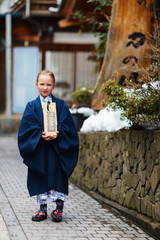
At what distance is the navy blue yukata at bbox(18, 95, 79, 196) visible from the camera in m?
5.19

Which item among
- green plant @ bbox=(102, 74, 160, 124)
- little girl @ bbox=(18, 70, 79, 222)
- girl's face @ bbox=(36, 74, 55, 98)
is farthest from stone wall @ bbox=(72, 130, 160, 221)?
girl's face @ bbox=(36, 74, 55, 98)

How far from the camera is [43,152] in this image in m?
5.25

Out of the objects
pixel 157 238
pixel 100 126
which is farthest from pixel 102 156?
pixel 157 238

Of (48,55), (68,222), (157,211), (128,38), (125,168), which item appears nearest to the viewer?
(157,211)

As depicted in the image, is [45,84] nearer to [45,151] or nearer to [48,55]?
[45,151]

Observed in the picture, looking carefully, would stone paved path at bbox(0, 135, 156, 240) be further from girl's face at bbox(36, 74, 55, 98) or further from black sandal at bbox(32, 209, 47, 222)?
girl's face at bbox(36, 74, 55, 98)

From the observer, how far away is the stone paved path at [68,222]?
191 inches

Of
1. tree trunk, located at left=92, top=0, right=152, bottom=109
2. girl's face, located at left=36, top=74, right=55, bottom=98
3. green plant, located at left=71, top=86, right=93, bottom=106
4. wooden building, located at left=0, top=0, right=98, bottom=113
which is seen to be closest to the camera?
girl's face, located at left=36, top=74, right=55, bottom=98

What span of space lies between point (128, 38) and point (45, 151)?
10.3ft

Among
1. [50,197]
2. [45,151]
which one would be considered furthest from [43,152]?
[50,197]

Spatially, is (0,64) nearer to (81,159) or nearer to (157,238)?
(81,159)

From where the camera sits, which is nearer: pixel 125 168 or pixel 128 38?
pixel 125 168

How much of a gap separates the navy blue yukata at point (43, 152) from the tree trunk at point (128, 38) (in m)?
2.33

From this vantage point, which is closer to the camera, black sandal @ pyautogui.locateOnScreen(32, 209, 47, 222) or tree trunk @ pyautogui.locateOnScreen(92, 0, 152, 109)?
black sandal @ pyautogui.locateOnScreen(32, 209, 47, 222)
